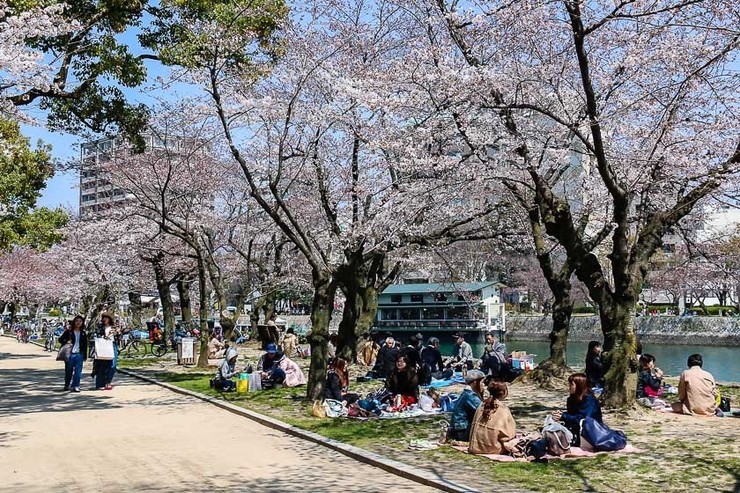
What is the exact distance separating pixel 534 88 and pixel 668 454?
6374 mm

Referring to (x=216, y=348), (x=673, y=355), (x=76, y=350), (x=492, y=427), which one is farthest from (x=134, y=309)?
(x=492, y=427)

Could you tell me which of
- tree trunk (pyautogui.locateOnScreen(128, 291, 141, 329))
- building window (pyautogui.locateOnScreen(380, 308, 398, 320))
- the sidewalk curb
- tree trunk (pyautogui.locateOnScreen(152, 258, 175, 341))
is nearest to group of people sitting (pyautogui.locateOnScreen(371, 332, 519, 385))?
the sidewalk curb

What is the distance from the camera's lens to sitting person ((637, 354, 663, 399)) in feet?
42.1

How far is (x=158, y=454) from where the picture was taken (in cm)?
838

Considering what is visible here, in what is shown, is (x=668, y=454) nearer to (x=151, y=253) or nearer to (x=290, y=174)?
(x=290, y=174)

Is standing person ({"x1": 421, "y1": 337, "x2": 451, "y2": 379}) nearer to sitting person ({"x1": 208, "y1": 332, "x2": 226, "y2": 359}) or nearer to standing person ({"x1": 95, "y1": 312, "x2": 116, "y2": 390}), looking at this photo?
standing person ({"x1": 95, "y1": 312, "x2": 116, "y2": 390})

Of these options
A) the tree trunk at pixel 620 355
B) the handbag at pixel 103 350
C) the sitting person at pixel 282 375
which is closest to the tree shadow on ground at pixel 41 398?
the handbag at pixel 103 350

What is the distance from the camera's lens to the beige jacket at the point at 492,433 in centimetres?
799

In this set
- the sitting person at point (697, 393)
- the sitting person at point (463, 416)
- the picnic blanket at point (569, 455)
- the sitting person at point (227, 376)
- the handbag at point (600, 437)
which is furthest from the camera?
the sitting person at point (227, 376)

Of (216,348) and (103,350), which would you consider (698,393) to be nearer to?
(103,350)

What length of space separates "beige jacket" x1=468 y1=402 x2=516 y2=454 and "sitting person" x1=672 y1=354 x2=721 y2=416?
428 cm

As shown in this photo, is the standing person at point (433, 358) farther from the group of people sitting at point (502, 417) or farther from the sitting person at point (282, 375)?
the group of people sitting at point (502, 417)

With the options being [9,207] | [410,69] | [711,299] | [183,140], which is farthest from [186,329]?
[711,299]

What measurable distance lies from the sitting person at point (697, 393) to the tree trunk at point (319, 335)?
5818 millimetres
